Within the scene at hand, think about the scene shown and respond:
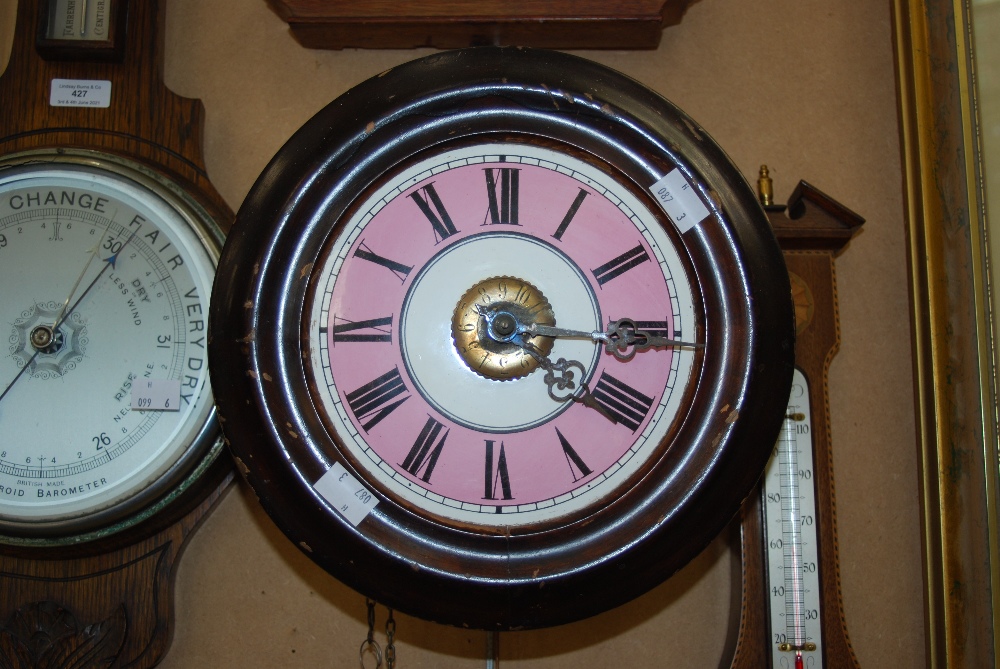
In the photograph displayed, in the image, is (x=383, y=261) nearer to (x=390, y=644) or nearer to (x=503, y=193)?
(x=503, y=193)

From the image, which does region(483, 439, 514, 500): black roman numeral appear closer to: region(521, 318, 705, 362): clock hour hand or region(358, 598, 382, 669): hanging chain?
region(521, 318, 705, 362): clock hour hand

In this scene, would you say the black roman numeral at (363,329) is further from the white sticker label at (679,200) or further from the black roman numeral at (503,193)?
the white sticker label at (679,200)

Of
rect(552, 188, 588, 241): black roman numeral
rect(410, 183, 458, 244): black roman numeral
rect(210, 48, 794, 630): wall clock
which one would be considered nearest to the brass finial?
rect(210, 48, 794, 630): wall clock

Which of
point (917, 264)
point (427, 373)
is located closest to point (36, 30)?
point (427, 373)

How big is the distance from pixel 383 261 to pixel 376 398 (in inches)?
6.7

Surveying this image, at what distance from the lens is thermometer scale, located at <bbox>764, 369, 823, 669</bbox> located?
3.90ft

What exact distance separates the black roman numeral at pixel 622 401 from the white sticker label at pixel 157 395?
2.06 feet

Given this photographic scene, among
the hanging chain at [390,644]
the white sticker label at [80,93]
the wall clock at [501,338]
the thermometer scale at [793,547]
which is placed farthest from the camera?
the white sticker label at [80,93]

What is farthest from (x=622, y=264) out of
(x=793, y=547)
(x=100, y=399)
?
(x=100, y=399)

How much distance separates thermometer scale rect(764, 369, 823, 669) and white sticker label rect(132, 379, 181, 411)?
860mm

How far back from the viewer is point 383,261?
1.09 metres

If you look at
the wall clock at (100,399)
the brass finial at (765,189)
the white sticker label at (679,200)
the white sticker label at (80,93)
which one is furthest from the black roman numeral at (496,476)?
the white sticker label at (80,93)

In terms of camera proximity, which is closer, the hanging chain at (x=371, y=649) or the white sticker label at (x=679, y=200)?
→ the white sticker label at (x=679, y=200)

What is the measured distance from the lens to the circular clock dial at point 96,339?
126cm
